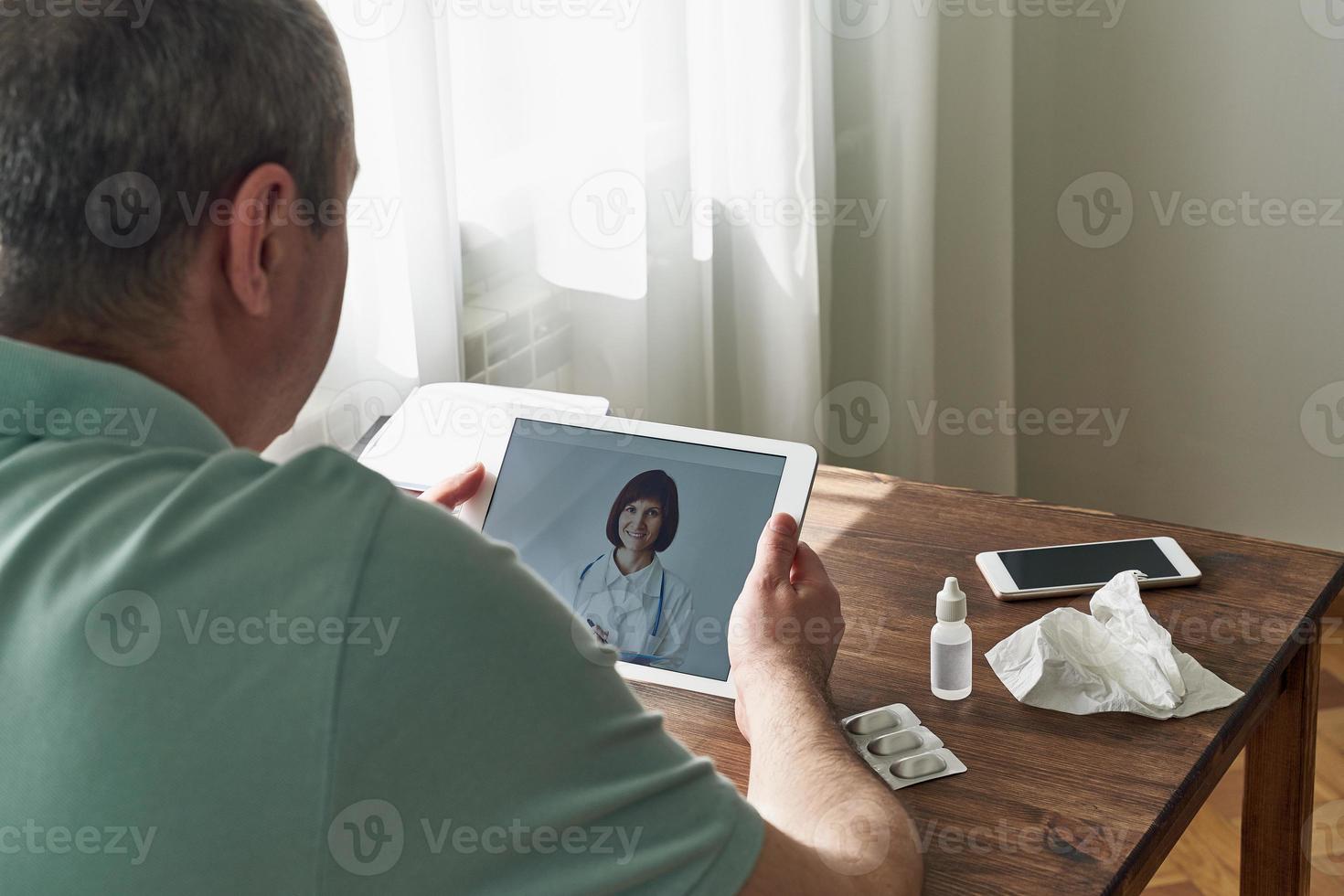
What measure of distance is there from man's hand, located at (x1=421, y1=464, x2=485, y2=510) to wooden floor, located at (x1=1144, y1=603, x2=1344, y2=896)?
1177 millimetres

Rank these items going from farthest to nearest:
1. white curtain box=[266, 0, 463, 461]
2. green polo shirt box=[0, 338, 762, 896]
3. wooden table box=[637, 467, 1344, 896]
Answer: white curtain box=[266, 0, 463, 461] < wooden table box=[637, 467, 1344, 896] < green polo shirt box=[0, 338, 762, 896]

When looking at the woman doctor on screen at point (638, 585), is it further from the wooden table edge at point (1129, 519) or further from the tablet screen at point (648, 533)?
the wooden table edge at point (1129, 519)

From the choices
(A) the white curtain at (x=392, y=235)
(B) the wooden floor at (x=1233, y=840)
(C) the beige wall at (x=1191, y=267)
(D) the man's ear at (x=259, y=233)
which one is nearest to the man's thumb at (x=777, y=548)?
(D) the man's ear at (x=259, y=233)

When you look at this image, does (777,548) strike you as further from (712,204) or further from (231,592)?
(712,204)

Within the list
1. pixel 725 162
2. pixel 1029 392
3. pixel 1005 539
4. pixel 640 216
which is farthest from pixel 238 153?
pixel 1029 392

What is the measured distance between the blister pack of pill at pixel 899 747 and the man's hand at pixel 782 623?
0.05 m

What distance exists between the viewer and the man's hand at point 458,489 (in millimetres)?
1200

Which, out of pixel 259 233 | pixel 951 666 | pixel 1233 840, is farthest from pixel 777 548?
pixel 1233 840

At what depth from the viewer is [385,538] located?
0.61m

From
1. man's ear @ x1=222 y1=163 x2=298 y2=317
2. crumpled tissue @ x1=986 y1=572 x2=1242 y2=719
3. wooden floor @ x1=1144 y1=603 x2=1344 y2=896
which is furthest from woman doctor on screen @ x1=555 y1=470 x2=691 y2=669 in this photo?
wooden floor @ x1=1144 y1=603 x2=1344 y2=896

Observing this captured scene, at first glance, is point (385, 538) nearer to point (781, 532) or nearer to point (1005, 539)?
point (781, 532)

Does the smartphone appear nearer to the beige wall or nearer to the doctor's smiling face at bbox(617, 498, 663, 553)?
the doctor's smiling face at bbox(617, 498, 663, 553)

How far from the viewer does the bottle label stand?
1.08m

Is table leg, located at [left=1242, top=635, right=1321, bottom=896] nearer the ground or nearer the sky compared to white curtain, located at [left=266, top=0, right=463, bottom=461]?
nearer the ground
